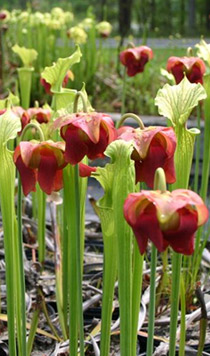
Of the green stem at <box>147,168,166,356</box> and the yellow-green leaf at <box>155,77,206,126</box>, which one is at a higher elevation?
the yellow-green leaf at <box>155,77,206,126</box>

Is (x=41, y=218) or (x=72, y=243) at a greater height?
(x=72, y=243)

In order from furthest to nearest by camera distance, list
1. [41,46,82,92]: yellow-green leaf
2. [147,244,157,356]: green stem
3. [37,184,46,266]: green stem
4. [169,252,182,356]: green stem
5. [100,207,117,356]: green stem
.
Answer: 1. [37,184,46,266]: green stem
2. [41,46,82,92]: yellow-green leaf
3. [169,252,182,356]: green stem
4. [100,207,117,356]: green stem
5. [147,244,157,356]: green stem

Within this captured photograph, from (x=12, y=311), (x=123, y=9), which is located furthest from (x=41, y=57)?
(x=123, y=9)

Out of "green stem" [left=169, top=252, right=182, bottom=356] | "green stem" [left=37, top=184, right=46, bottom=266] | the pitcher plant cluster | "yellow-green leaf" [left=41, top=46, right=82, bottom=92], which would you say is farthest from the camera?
"green stem" [left=37, top=184, right=46, bottom=266]

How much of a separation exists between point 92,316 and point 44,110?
22.4 inches

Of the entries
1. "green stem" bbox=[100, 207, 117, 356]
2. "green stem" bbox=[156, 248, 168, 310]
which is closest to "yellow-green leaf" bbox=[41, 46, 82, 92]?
"green stem" bbox=[100, 207, 117, 356]

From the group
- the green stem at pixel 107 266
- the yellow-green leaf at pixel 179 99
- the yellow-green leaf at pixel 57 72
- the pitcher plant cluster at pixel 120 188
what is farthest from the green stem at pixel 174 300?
the yellow-green leaf at pixel 57 72

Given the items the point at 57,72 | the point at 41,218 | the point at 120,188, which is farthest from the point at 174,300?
the point at 41,218

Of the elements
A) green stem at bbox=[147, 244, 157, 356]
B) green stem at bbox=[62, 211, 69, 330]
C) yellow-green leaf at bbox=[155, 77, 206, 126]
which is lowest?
green stem at bbox=[62, 211, 69, 330]

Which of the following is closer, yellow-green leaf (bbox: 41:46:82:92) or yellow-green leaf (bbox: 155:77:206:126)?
yellow-green leaf (bbox: 155:77:206:126)

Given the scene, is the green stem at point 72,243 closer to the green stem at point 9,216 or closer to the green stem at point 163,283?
the green stem at point 9,216

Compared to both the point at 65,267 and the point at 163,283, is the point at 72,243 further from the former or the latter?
the point at 163,283

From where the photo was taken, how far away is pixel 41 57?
4.07 m

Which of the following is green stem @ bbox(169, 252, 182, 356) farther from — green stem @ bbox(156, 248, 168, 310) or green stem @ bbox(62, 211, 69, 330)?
green stem @ bbox(156, 248, 168, 310)
